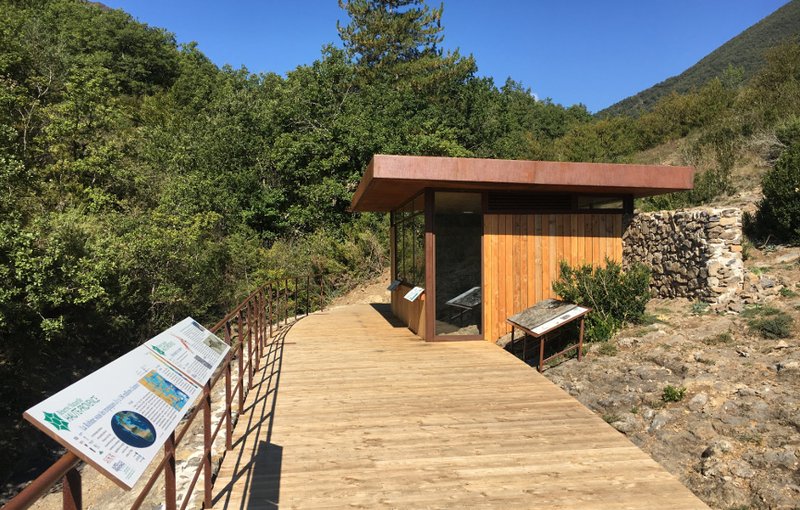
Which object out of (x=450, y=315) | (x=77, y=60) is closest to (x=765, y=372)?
(x=450, y=315)

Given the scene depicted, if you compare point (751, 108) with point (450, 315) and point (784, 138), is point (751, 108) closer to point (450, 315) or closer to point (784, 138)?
point (784, 138)

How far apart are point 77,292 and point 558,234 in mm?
10498

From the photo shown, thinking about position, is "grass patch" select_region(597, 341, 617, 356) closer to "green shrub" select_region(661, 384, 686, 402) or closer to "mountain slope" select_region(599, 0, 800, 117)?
"green shrub" select_region(661, 384, 686, 402)

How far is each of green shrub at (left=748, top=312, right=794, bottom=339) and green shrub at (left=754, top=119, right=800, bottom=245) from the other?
2.90 m

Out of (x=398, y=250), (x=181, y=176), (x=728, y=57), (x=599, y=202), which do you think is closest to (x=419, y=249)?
(x=398, y=250)

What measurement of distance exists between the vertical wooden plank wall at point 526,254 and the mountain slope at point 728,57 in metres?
48.9

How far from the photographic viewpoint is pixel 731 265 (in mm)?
7328

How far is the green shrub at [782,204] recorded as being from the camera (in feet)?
27.2

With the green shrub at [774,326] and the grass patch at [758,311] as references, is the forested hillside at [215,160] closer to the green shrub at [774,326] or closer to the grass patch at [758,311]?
the grass patch at [758,311]

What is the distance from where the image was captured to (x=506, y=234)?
7.93 m

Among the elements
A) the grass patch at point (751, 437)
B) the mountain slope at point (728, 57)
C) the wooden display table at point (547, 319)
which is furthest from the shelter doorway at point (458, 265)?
the mountain slope at point (728, 57)

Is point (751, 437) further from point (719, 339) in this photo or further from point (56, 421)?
point (56, 421)

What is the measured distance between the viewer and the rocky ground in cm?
368

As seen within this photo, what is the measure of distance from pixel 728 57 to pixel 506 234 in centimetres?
6393
